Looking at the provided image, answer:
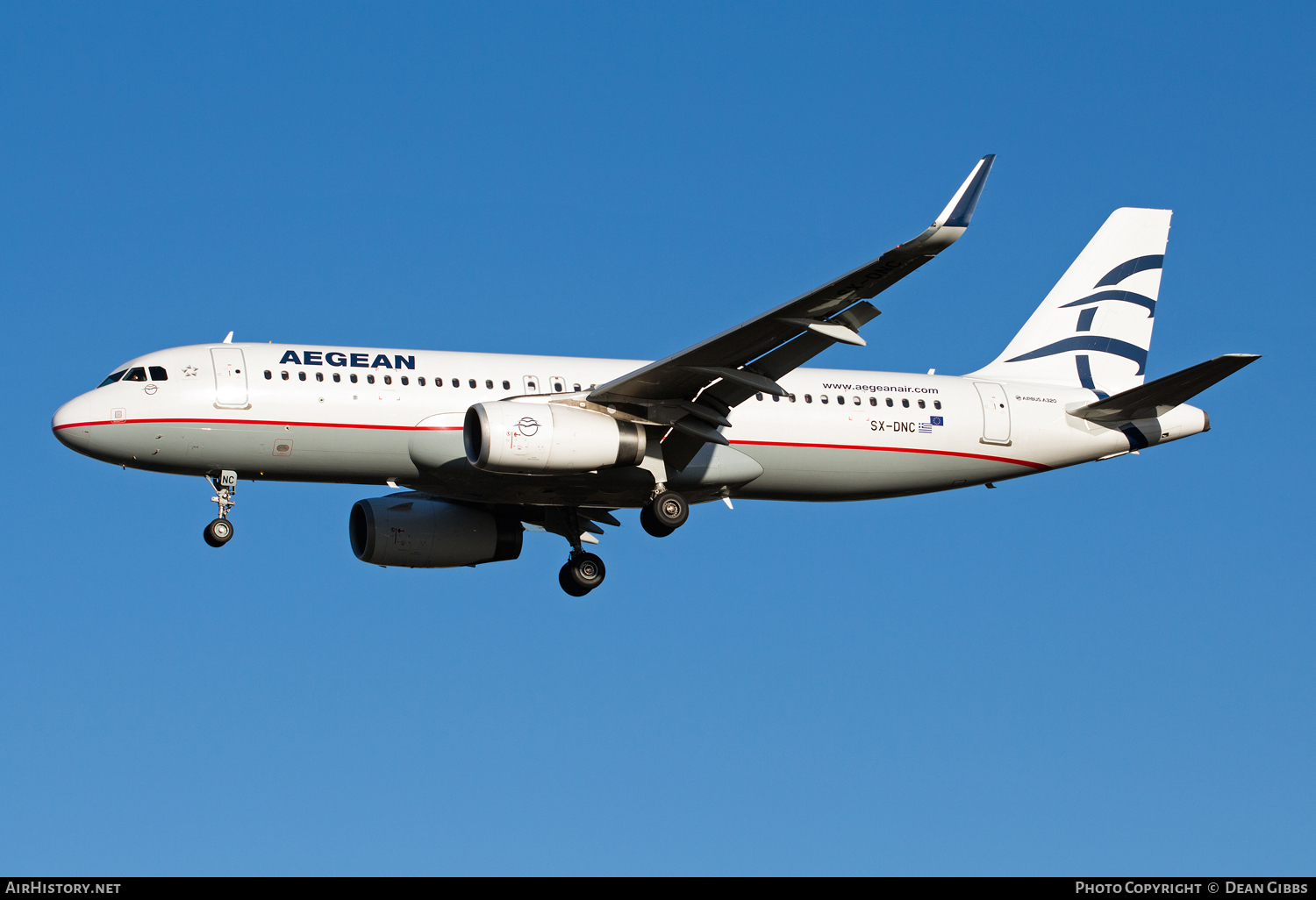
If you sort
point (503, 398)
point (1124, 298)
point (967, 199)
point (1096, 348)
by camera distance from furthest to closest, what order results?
point (1124, 298), point (1096, 348), point (503, 398), point (967, 199)

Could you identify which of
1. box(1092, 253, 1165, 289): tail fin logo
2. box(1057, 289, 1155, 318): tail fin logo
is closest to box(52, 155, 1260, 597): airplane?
box(1057, 289, 1155, 318): tail fin logo

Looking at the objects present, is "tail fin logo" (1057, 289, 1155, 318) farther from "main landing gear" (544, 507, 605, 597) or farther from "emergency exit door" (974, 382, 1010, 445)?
"main landing gear" (544, 507, 605, 597)

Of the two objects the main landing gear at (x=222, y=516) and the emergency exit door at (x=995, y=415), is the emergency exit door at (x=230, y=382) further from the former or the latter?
the emergency exit door at (x=995, y=415)

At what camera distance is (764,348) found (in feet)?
99.1

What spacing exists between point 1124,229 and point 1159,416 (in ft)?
20.7

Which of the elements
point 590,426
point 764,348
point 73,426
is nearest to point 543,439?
point 590,426

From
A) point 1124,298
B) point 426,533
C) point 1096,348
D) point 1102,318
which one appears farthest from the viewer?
point 1124,298

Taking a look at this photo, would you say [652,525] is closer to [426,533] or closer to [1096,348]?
[426,533]

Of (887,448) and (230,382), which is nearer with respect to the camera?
(230,382)

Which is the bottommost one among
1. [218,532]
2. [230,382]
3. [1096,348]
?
[218,532]

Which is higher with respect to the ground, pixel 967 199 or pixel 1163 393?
pixel 1163 393

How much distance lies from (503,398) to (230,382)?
17.7 feet

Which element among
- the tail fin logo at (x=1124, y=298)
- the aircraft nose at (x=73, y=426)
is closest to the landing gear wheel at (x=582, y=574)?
the aircraft nose at (x=73, y=426)

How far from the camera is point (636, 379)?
31031 millimetres
